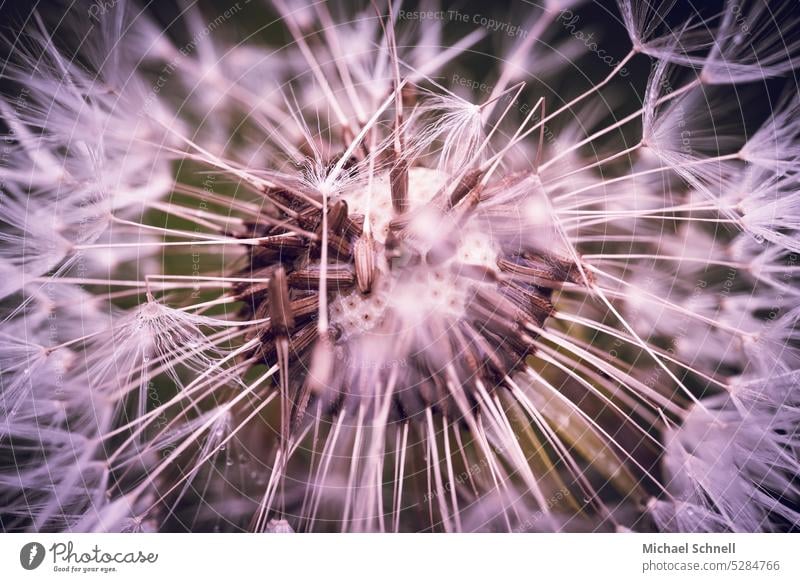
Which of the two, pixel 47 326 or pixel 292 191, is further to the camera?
pixel 47 326

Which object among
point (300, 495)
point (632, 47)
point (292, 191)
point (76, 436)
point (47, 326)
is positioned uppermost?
point (632, 47)
